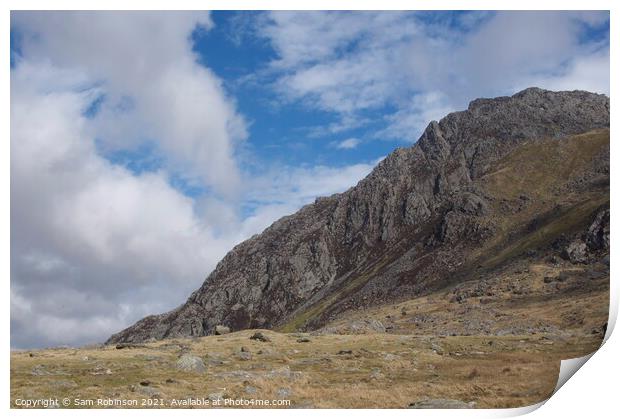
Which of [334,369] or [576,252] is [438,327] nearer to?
[576,252]

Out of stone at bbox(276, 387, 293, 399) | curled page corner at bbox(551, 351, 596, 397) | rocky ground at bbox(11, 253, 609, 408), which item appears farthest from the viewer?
curled page corner at bbox(551, 351, 596, 397)

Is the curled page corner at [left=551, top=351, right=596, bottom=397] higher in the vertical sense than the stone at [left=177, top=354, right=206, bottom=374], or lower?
lower

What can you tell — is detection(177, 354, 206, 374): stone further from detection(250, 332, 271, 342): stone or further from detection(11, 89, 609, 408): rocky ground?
detection(250, 332, 271, 342): stone

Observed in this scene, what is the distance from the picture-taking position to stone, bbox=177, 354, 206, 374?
40219 millimetres

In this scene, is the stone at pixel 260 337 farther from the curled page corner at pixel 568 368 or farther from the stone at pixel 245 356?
the curled page corner at pixel 568 368

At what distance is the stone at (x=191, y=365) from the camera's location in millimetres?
40219

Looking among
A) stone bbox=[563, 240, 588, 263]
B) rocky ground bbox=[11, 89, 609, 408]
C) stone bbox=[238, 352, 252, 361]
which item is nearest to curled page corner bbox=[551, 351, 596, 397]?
rocky ground bbox=[11, 89, 609, 408]

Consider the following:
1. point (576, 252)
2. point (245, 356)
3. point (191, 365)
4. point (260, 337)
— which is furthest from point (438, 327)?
point (191, 365)

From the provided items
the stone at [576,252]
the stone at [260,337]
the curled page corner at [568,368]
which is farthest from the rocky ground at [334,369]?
the stone at [576,252]

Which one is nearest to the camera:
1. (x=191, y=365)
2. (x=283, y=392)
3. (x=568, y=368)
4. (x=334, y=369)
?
(x=283, y=392)

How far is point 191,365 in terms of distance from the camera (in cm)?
4084

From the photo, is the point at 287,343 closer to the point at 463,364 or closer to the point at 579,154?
the point at 463,364

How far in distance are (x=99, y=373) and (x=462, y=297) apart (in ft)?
291
